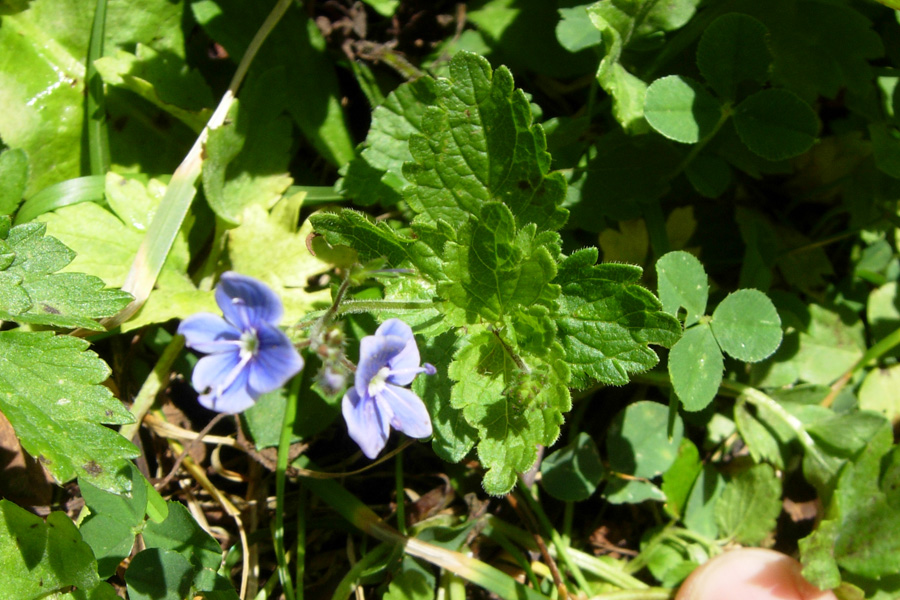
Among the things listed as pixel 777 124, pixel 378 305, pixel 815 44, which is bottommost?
pixel 378 305

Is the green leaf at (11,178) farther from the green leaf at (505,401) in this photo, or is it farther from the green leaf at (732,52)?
the green leaf at (732,52)

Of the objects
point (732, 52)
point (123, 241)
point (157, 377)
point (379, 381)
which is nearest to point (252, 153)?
point (123, 241)

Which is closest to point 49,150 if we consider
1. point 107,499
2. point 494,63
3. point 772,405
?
point 107,499

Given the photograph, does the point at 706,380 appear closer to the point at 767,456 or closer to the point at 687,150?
the point at 767,456

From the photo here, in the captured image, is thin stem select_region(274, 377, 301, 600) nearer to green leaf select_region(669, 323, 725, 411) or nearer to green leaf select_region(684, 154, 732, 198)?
green leaf select_region(669, 323, 725, 411)

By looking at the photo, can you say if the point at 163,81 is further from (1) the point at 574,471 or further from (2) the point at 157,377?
(1) the point at 574,471

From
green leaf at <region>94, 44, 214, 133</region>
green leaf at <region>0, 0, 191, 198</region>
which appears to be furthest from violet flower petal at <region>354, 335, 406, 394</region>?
green leaf at <region>0, 0, 191, 198</region>

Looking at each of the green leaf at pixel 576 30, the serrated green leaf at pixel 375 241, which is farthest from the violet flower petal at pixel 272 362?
the green leaf at pixel 576 30
